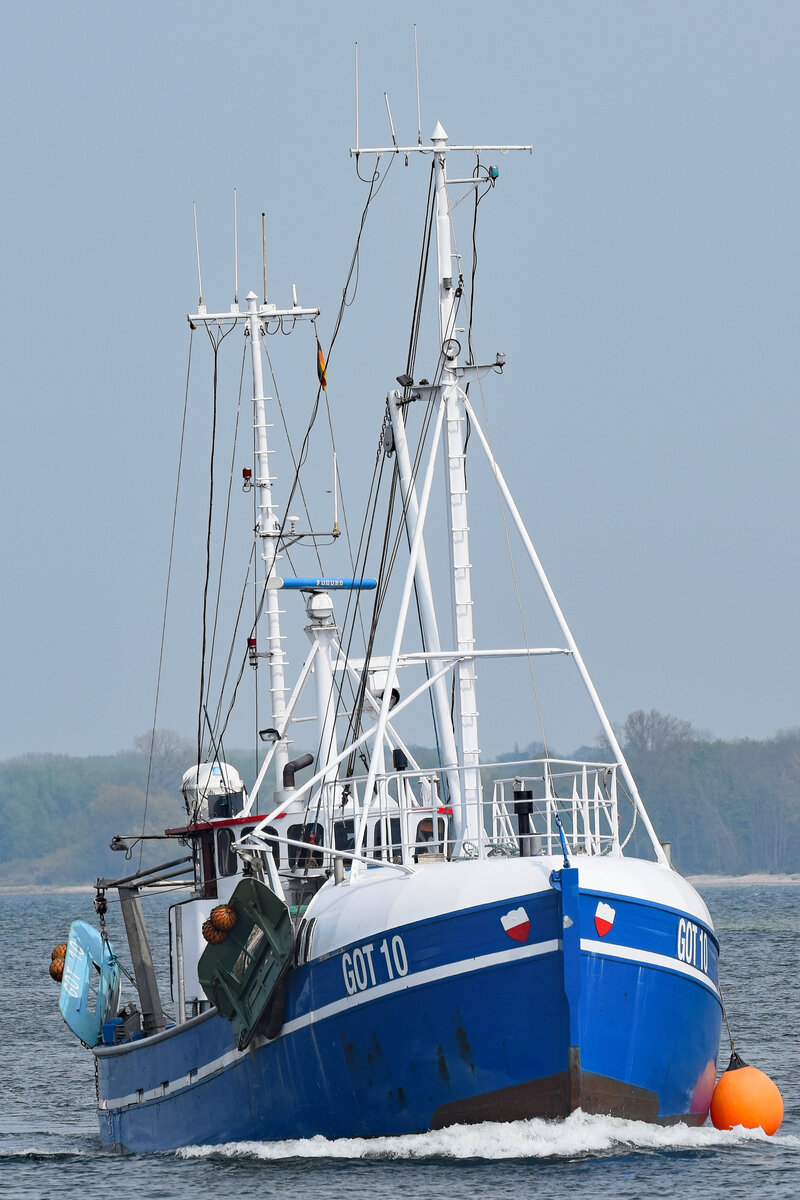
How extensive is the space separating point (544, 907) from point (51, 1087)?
1837cm

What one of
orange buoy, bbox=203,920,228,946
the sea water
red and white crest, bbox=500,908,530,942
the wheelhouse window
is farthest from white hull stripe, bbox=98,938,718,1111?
the wheelhouse window

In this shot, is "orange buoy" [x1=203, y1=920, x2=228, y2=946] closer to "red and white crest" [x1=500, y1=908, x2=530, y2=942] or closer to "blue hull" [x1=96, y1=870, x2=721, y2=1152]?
"blue hull" [x1=96, y1=870, x2=721, y2=1152]

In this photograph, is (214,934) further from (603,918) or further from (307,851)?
(603,918)

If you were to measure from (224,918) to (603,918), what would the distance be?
470 cm

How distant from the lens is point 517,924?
1758cm

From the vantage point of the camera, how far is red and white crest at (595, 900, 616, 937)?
17641 millimetres

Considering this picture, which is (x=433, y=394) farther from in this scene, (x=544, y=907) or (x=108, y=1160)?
(x=108, y=1160)

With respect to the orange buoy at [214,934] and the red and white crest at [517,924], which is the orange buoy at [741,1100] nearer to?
the red and white crest at [517,924]

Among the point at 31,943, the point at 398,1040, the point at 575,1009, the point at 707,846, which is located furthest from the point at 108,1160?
the point at 707,846

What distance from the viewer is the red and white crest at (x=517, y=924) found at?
1755cm

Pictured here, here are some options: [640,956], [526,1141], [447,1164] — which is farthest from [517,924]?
[447,1164]

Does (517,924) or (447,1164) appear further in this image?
(447,1164)

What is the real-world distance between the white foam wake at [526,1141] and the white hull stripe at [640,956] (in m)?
1.57

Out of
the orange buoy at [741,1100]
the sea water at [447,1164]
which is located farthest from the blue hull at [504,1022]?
the orange buoy at [741,1100]
